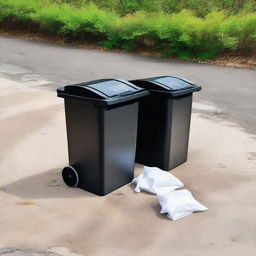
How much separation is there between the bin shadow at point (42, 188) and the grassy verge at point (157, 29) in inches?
331

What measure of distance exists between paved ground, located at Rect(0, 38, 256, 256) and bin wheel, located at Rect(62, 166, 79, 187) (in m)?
0.08

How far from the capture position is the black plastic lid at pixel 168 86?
4.34 m

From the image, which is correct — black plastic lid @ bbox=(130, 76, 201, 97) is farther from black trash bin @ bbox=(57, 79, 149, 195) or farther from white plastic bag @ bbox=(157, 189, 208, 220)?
white plastic bag @ bbox=(157, 189, 208, 220)

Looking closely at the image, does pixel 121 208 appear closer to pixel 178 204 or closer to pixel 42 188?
pixel 178 204

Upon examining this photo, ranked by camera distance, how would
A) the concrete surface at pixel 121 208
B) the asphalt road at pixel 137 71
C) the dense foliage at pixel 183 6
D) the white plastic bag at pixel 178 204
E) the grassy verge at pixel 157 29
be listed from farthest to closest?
the dense foliage at pixel 183 6
the grassy verge at pixel 157 29
the asphalt road at pixel 137 71
the white plastic bag at pixel 178 204
the concrete surface at pixel 121 208

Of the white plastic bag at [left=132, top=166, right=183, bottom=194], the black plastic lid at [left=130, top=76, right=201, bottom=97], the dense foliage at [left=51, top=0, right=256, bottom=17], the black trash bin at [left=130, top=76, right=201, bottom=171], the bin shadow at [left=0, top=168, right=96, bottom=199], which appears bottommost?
the bin shadow at [left=0, top=168, right=96, bottom=199]

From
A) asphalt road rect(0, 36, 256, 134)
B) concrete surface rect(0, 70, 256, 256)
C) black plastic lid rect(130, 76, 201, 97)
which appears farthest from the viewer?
asphalt road rect(0, 36, 256, 134)

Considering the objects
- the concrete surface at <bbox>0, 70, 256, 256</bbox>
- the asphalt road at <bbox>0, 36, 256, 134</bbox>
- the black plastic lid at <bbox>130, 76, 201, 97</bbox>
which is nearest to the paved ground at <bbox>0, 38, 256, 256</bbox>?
the concrete surface at <bbox>0, 70, 256, 256</bbox>

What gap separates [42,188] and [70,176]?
13.4 inches

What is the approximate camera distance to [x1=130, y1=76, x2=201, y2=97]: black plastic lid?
4.34 m

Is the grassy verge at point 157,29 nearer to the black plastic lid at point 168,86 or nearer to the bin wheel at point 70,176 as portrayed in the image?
the black plastic lid at point 168,86

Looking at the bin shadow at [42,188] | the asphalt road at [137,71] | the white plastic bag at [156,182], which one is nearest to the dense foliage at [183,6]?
the asphalt road at [137,71]

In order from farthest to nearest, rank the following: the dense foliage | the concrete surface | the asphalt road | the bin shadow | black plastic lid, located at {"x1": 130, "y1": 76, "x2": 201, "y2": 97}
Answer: the dense foliage < the asphalt road < black plastic lid, located at {"x1": 130, "y1": 76, "x2": 201, "y2": 97} < the bin shadow < the concrete surface

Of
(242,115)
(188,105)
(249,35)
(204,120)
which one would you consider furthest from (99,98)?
(249,35)
